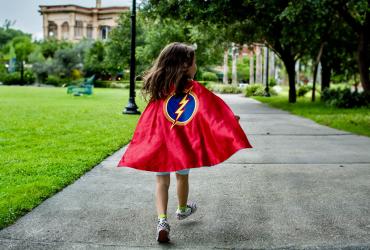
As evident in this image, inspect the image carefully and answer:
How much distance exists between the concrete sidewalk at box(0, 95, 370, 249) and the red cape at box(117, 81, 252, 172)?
1.97ft

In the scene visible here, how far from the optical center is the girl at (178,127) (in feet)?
12.8

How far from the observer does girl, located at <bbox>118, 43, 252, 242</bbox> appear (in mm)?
3906

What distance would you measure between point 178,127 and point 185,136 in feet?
0.30

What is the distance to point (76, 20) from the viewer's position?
338 ft

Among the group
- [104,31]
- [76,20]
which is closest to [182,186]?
[76,20]

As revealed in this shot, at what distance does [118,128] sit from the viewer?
11828 mm

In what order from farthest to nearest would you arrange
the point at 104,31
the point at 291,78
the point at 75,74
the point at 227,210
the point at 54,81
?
the point at 104,31 → the point at 75,74 → the point at 54,81 → the point at 291,78 → the point at 227,210

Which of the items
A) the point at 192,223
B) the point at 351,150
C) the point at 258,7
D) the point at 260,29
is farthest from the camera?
the point at 260,29

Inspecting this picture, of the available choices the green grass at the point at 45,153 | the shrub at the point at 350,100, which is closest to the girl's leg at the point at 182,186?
the green grass at the point at 45,153

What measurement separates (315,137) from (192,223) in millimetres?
6700

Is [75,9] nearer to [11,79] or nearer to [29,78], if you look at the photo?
[29,78]

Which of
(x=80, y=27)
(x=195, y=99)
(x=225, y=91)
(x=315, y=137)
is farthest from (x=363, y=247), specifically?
(x=80, y=27)

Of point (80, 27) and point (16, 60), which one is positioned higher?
point (80, 27)

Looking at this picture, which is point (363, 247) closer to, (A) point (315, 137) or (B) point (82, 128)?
(A) point (315, 137)
